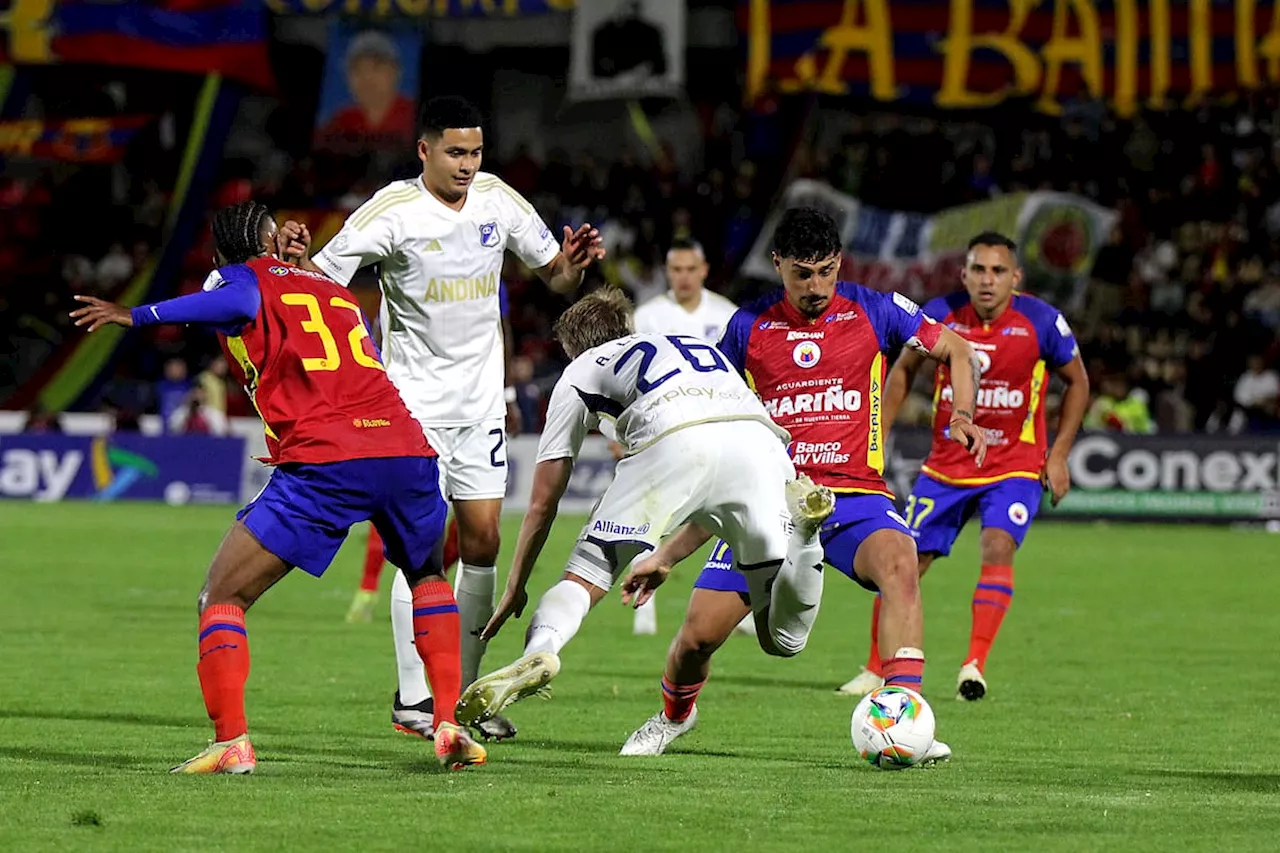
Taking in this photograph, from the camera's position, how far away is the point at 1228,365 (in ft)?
93.9

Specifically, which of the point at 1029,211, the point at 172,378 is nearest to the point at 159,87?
the point at 172,378

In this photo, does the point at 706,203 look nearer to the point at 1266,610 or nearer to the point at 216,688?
the point at 1266,610

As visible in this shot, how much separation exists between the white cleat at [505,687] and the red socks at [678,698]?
1449 millimetres

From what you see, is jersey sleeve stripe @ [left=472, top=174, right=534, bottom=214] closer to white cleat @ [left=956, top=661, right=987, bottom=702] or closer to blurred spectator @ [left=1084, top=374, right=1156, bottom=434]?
white cleat @ [left=956, top=661, right=987, bottom=702]

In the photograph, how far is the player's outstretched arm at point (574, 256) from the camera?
886cm

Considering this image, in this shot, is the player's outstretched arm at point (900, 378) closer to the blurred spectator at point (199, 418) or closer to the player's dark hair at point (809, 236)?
the player's dark hair at point (809, 236)

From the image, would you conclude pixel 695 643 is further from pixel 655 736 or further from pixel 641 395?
pixel 641 395

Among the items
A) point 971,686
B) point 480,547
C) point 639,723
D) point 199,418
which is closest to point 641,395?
point 480,547

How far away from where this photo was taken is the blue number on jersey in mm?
7535

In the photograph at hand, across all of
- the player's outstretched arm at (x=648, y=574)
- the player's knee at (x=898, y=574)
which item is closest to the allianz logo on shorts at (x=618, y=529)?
the player's outstretched arm at (x=648, y=574)

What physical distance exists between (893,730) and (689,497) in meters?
1.14

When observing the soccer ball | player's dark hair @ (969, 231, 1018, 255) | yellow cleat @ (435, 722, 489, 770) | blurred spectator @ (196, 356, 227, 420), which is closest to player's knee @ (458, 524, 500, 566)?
yellow cleat @ (435, 722, 489, 770)

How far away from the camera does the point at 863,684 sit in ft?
36.0

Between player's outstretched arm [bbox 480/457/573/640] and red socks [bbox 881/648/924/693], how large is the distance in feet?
4.87
